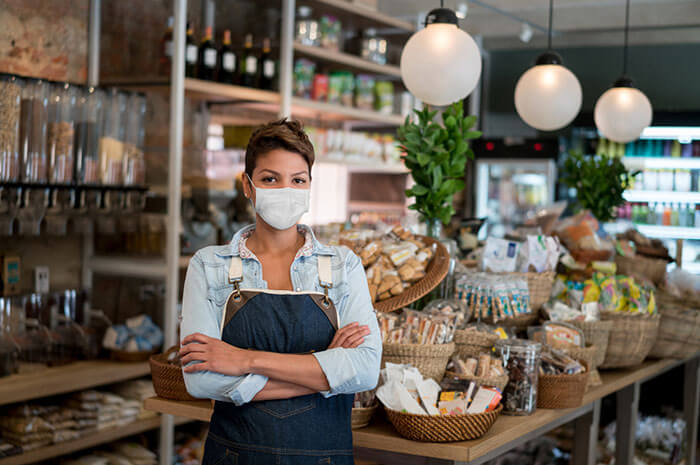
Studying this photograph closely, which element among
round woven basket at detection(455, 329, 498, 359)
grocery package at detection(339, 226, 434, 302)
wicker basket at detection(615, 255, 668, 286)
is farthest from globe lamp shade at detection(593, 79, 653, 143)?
round woven basket at detection(455, 329, 498, 359)

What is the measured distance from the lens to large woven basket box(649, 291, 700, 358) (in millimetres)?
3736

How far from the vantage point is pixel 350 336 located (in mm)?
1933

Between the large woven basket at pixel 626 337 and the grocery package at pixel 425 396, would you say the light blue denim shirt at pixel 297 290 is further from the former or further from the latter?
the large woven basket at pixel 626 337

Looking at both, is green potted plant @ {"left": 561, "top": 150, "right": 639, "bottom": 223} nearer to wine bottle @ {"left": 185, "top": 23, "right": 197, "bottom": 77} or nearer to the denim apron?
wine bottle @ {"left": 185, "top": 23, "right": 197, "bottom": 77}

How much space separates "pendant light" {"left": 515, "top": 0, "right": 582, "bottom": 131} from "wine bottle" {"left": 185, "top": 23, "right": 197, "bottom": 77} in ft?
5.84

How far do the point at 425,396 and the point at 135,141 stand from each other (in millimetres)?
2305

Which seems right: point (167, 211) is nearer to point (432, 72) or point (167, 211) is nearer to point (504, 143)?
point (432, 72)

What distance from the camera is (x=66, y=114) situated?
3.60m

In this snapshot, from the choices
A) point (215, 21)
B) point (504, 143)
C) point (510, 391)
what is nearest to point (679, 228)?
point (504, 143)

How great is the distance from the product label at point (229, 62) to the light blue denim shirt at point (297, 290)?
2.72 metres

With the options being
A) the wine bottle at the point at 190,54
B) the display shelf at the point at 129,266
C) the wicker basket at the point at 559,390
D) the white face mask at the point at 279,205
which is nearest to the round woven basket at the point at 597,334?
the wicker basket at the point at 559,390

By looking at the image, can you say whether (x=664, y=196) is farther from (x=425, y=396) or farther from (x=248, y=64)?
(x=425, y=396)

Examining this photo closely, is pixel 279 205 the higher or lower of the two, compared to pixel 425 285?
higher

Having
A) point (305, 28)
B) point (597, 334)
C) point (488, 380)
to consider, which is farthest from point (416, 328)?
point (305, 28)
